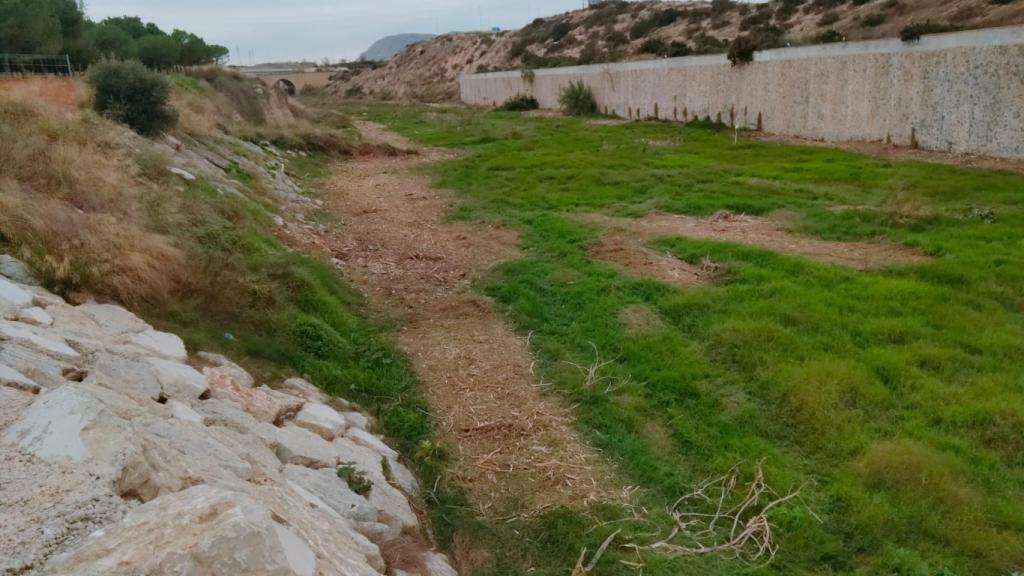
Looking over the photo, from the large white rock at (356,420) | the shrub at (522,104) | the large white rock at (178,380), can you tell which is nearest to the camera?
the large white rock at (178,380)

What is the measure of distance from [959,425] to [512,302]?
16.4 feet

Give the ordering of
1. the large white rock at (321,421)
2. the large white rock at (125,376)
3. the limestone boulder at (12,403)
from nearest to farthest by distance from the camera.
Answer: the limestone boulder at (12,403) < the large white rock at (125,376) < the large white rock at (321,421)

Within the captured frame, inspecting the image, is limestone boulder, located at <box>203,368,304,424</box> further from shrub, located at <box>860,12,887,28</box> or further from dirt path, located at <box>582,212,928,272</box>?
shrub, located at <box>860,12,887,28</box>

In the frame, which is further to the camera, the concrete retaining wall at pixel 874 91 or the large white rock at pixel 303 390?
the concrete retaining wall at pixel 874 91

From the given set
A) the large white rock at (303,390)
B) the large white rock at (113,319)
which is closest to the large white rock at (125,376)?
the large white rock at (113,319)

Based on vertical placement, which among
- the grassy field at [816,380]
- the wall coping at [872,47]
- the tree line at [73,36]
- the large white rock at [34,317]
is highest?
the tree line at [73,36]

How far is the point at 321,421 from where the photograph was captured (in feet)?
19.2

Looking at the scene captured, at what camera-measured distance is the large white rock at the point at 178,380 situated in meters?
5.11

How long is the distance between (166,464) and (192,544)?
0.91m

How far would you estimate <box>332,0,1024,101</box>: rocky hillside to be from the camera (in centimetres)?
2522

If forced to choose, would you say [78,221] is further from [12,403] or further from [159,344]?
[12,403]

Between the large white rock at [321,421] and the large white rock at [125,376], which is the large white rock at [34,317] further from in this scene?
the large white rock at [321,421]

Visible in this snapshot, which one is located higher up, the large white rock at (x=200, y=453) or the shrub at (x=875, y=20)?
the shrub at (x=875, y=20)

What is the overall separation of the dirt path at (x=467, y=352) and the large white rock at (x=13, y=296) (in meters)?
3.24
